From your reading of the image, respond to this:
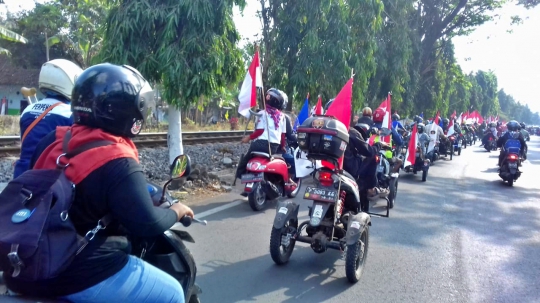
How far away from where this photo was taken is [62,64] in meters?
3.62

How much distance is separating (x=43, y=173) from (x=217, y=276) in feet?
10.0

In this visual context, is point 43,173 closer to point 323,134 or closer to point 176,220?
point 176,220

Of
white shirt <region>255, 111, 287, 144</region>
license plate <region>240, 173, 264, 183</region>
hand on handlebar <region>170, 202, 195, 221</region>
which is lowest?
license plate <region>240, 173, 264, 183</region>

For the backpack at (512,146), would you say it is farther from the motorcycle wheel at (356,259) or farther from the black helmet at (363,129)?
the motorcycle wheel at (356,259)

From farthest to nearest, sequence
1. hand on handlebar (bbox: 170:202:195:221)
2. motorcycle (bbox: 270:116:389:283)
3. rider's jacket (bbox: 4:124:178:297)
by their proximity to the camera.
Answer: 1. motorcycle (bbox: 270:116:389:283)
2. hand on handlebar (bbox: 170:202:195:221)
3. rider's jacket (bbox: 4:124:178:297)

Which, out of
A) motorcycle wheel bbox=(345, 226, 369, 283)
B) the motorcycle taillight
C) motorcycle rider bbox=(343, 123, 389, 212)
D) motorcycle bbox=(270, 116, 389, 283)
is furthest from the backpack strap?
motorcycle rider bbox=(343, 123, 389, 212)

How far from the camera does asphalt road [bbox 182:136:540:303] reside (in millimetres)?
4535

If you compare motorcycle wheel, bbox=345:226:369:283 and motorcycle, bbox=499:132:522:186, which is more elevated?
motorcycle, bbox=499:132:522:186

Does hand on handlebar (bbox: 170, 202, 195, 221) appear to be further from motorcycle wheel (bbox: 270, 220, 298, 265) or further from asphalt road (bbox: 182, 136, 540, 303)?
motorcycle wheel (bbox: 270, 220, 298, 265)

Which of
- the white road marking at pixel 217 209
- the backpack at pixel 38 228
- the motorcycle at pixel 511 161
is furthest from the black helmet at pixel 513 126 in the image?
the backpack at pixel 38 228

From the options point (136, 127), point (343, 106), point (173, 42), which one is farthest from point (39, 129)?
point (173, 42)

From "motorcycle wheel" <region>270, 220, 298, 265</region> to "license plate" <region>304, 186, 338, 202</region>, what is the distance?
403 millimetres

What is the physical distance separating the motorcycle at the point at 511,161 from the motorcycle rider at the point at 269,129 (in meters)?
7.40

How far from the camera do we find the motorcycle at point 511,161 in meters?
12.6
